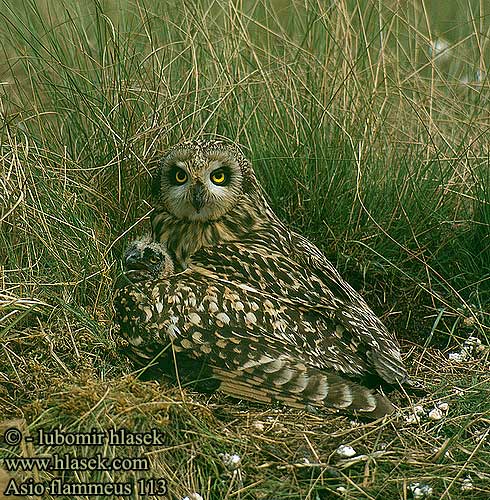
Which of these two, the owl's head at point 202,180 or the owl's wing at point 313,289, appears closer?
the owl's wing at point 313,289

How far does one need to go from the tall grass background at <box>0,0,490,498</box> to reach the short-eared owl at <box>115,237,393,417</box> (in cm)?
38

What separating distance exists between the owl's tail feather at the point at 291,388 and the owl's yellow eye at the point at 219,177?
0.99 m

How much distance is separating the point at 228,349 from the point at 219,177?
94 cm

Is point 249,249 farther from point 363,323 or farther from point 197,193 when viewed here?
point 363,323

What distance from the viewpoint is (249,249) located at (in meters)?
4.79

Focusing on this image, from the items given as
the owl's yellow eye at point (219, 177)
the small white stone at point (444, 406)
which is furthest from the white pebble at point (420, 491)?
the owl's yellow eye at point (219, 177)

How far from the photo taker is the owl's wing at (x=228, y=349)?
4246 mm

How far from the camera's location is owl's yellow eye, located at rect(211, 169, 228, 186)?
15.6 ft

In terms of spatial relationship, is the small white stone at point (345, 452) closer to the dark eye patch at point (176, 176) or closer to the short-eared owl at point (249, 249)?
the short-eared owl at point (249, 249)

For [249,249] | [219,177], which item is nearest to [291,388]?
[249,249]

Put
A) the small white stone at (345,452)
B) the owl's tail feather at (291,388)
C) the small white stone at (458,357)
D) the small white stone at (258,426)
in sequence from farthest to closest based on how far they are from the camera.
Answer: the small white stone at (458,357) < the owl's tail feather at (291,388) < the small white stone at (258,426) < the small white stone at (345,452)

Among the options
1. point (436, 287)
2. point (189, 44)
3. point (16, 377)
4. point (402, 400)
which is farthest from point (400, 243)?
point (16, 377)

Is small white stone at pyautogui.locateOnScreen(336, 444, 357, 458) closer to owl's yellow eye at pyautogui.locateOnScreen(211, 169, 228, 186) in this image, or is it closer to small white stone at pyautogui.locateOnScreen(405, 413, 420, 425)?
small white stone at pyautogui.locateOnScreen(405, 413, 420, 425)

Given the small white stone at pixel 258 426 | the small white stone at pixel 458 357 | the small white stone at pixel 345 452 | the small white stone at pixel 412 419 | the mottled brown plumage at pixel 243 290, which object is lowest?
the small white stone at pixel 458 357
